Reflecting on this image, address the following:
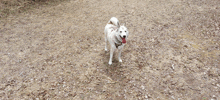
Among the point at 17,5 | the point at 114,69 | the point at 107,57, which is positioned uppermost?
the point at 17,5

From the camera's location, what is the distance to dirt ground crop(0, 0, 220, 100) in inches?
192

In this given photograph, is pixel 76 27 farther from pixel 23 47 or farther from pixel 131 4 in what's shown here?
pixel 131 4

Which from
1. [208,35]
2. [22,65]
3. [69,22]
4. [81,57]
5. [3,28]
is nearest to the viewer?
[22,65]

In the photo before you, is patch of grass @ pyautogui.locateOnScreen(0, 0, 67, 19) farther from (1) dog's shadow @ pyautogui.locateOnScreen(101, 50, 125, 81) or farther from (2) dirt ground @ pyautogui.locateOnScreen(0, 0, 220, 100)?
(1) dog's shadow @ pyautogui.locateOnScreen(101, 50, 125, 81)

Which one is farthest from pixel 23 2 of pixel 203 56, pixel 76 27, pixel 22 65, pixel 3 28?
pixel 203 56

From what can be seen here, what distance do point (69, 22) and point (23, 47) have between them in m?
3.88

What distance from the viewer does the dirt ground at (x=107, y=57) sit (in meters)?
4.88

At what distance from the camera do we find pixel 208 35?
772 centimetres

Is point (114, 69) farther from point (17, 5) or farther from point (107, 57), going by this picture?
point (17, 5)

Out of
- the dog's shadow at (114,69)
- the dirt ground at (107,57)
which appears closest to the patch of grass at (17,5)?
the dirt ground at (107,57)

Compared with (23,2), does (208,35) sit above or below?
below

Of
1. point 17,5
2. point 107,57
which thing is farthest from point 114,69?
point 17,5

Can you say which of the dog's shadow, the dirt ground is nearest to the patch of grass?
the dirt ground

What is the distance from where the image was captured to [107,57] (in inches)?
259
